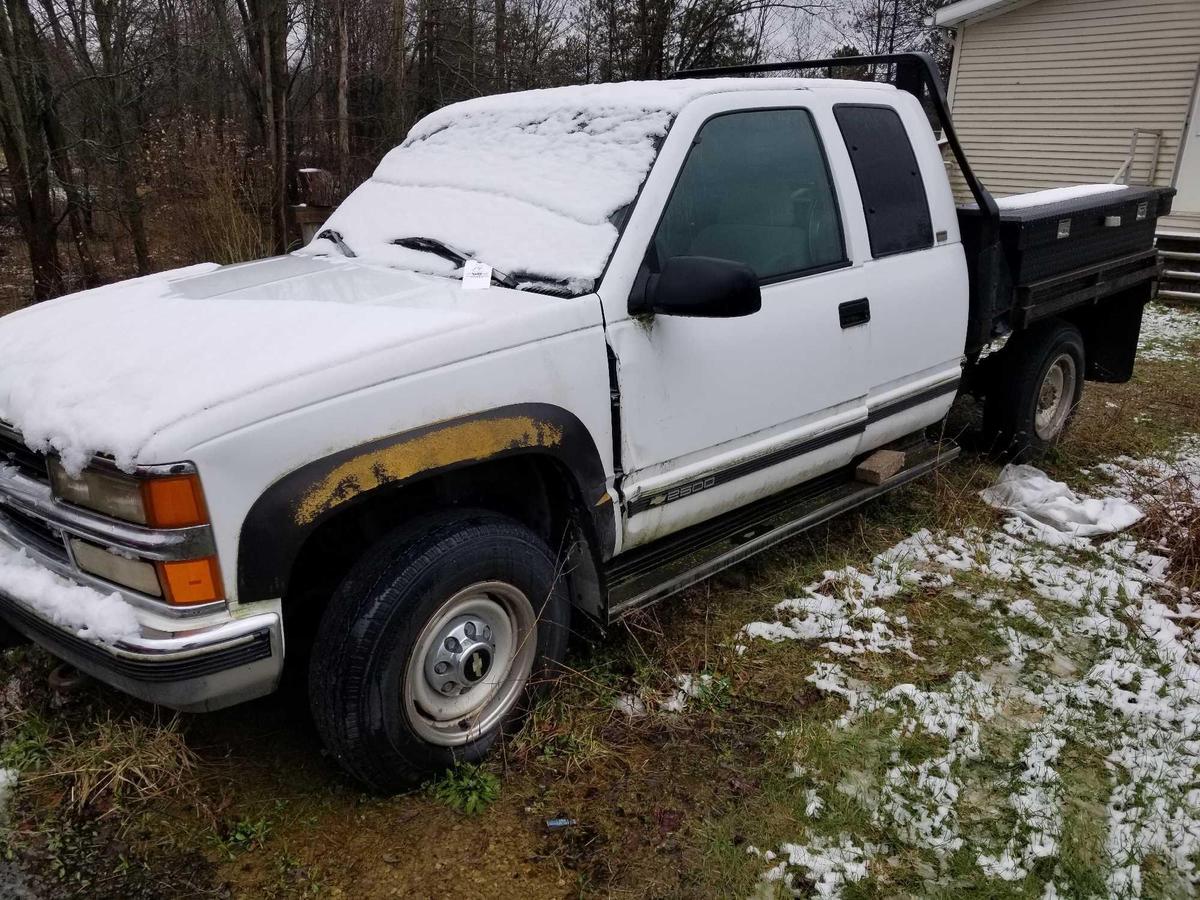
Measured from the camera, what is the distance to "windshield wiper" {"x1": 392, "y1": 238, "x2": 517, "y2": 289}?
9.48 ft

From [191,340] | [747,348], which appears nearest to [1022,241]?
[747,348]

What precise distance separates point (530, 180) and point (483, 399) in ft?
3.53

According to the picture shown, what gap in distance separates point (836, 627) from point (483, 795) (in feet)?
5.19

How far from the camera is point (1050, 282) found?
15.3 feet

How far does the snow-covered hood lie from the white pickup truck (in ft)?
0.04

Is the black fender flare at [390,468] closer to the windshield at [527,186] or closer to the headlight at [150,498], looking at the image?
the headlight at [150,498]

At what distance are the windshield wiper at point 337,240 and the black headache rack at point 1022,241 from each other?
5.86ft

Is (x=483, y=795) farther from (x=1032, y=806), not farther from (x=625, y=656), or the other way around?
(x=1032, y=806)

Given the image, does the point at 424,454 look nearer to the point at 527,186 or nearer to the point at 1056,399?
the point at 527,186

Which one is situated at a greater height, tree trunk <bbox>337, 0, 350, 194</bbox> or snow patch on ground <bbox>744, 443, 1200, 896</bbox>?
tree trunk <bbox>337, 0, 350, 194</bbox>

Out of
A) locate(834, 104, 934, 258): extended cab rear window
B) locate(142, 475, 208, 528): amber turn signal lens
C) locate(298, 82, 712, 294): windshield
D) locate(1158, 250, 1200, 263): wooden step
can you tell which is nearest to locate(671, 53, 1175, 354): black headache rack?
locate(834, 104, 934, 258): extended cab rear window

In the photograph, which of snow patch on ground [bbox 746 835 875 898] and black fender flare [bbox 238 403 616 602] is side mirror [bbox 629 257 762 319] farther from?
snow patch on ground [bbox 746 835 875 898]

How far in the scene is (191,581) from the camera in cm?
206

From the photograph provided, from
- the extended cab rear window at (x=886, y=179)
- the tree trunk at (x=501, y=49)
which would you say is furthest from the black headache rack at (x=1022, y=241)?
the tree trunk at (x=501, y=49)
